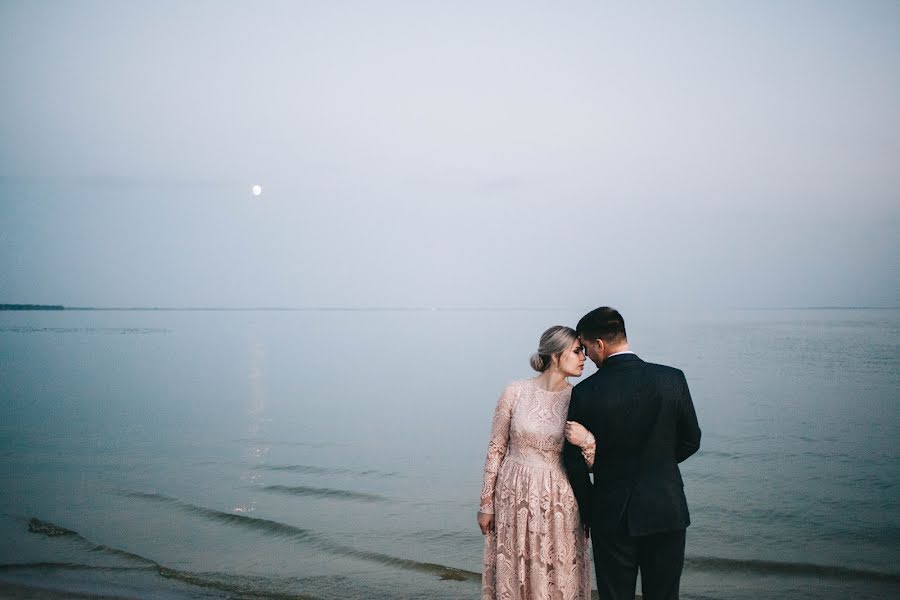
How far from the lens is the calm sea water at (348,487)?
7.45m

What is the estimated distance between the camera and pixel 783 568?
789 centimetres

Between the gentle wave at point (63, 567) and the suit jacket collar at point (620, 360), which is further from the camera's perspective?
the gentle wave at point (63, 567)

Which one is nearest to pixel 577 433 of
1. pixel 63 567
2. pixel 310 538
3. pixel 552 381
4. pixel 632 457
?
pixel 632 457

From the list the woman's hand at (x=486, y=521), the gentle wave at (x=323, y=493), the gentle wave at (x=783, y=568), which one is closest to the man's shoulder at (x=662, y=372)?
the woman's hand at (x=486, y=521)

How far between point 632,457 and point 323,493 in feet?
27.7

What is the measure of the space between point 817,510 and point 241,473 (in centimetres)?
918

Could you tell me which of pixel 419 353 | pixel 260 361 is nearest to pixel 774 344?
pixel 419 353

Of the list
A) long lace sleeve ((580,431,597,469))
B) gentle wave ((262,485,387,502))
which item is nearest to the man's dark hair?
long lace sleeve ((580,431,597,469))

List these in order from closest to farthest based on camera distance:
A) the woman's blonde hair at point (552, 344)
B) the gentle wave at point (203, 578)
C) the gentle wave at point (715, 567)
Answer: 1. the woman's blonde hair at point (552, 344)
2. the gentle wave at point (203, 578)
3. the gentle wave at point (715, 567)

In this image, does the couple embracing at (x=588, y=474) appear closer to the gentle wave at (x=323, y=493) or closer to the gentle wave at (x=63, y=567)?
the gentle wave at (x=63, y=567)

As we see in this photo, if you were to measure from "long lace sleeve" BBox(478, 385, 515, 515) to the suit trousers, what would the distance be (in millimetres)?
653

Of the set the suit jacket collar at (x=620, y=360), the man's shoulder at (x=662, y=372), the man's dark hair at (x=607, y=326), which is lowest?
the man's shoulder at (x=662, y=372)

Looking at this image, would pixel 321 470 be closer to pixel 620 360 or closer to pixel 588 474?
pixel 588 474

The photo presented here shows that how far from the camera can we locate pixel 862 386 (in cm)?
2441
